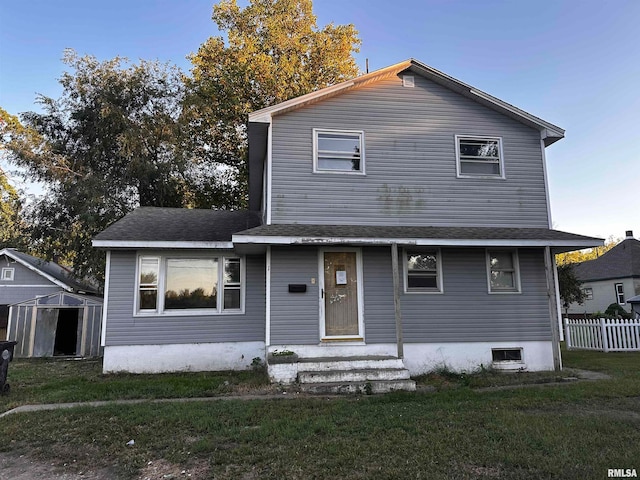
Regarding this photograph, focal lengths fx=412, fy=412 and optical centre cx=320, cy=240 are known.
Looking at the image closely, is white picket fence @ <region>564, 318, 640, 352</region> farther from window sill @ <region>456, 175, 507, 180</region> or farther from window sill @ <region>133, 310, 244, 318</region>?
window sill @ <region>133, 310, 244, 318</region>

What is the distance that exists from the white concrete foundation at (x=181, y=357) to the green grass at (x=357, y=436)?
3.52m

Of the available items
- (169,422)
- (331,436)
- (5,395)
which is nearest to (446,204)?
(331,436)

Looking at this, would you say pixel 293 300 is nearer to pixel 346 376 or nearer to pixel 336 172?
pixel 346 376

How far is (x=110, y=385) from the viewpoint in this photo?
7559 millimetres

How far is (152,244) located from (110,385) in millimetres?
3191

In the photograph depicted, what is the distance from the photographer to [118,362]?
30.4ft

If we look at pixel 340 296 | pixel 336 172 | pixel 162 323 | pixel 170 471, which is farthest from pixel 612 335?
pixel 170 471

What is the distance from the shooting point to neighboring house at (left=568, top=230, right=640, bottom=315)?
27312mm

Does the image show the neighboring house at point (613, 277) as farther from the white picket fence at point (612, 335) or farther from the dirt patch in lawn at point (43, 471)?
the dirt patch in lawn at point (43, 471)

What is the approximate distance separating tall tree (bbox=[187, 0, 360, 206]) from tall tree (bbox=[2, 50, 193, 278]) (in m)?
2.06

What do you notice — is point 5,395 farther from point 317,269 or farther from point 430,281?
point 430,281

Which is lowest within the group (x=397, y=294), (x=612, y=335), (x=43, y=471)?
(x=43, y=471)

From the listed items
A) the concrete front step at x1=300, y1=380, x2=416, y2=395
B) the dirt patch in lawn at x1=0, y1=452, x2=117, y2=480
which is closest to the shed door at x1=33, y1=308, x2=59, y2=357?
the concrete front step at x1=300, y1=380, x2=416, y2=395

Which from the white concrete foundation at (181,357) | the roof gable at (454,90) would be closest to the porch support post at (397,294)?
the white concrete foundation at (181,357)
